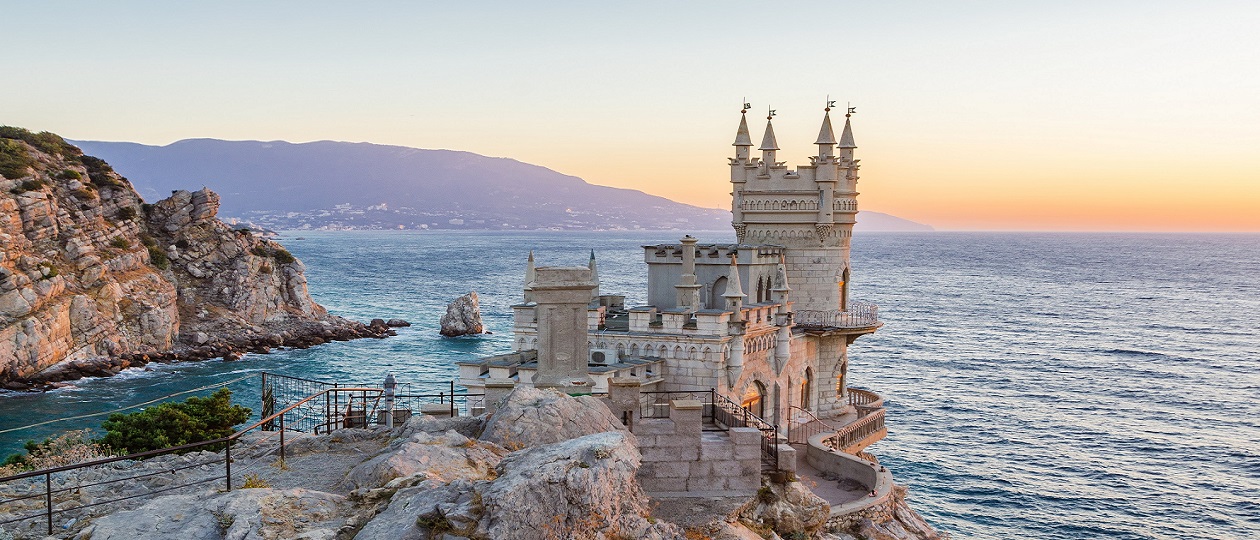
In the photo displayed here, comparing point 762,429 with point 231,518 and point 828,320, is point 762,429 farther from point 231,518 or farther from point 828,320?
point 828,320

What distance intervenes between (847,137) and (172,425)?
2640cm

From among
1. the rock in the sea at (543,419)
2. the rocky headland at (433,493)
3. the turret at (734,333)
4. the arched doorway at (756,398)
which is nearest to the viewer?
the rocky headland at (433,493)

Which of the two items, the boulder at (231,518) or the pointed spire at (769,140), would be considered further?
the pointed spire at (769,140)

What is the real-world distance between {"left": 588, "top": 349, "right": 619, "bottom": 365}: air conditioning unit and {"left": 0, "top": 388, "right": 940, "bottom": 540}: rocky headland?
475 inches

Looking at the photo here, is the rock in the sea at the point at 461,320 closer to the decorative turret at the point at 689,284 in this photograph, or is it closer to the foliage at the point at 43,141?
the foliage at the point at 43,141

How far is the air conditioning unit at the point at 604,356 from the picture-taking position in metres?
30.1

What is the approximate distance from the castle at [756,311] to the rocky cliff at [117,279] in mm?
48556

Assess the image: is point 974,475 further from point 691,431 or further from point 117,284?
point 117,284

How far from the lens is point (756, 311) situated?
32.8m

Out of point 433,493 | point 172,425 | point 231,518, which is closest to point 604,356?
point 172,425

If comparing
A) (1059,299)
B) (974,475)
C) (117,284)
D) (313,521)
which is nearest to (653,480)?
(313,521)

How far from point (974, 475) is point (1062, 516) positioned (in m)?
5.67

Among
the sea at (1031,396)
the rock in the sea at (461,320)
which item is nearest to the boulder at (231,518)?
the sea at (1031,396)

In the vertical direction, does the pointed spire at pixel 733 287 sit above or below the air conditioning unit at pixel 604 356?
above
